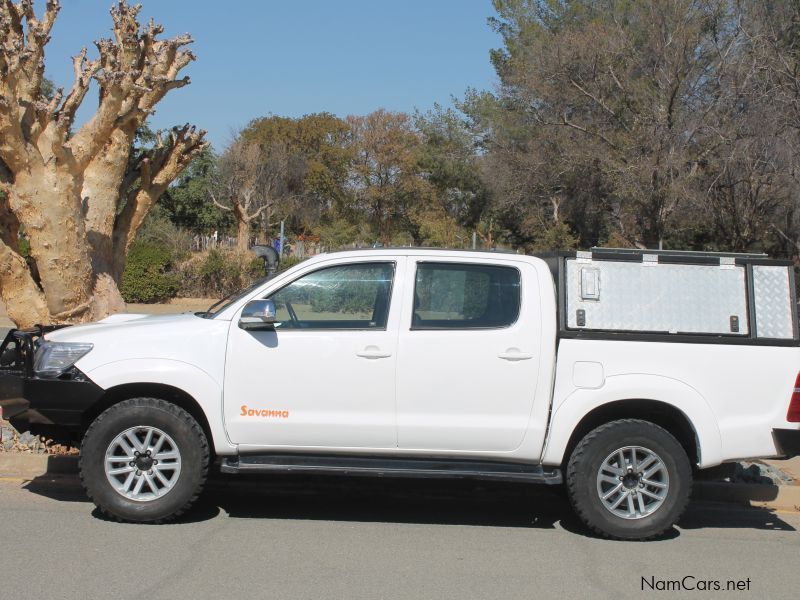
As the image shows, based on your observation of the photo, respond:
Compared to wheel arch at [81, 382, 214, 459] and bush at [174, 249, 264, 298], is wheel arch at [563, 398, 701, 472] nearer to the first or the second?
wheel arch at [81, 382, 214, 459]

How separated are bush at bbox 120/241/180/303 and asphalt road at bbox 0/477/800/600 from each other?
21.4m

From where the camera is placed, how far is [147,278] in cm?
2797

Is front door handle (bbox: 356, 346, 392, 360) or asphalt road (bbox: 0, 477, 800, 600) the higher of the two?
front door handle (bbox: 356, 346, 392, 360)

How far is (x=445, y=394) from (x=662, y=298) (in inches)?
67.0

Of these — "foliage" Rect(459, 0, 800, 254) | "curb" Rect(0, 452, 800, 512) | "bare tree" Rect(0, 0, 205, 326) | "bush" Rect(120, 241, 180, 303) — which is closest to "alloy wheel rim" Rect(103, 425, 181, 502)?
"curb" Rect(0, 452, 800, 512)

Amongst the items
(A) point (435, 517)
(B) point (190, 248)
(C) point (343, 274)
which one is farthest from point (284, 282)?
(B) point (190, 248)

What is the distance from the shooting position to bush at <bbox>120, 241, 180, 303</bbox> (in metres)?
27.8

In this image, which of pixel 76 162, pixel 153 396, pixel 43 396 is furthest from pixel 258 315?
pixel 76 162

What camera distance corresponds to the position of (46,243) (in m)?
9.25

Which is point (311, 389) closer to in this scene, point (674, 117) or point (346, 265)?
point (346, 265)

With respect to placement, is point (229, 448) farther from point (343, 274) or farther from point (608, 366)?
point (608, 366)

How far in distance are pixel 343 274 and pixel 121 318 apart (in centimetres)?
193

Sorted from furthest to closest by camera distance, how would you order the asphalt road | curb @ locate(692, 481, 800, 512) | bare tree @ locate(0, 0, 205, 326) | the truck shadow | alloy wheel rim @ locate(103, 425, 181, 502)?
bare tree @ locate(0, 0, 205, 326)
curb @ locate(692, 481, 800, 512)
the truck shadow
alloy wheel rim @ locate(103, 425, 181, 502)
the asphalt road

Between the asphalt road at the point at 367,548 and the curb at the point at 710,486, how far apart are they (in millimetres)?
116
